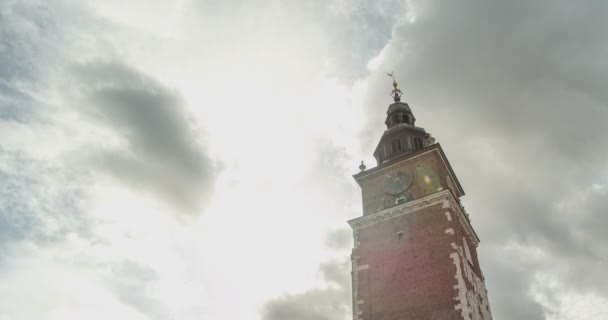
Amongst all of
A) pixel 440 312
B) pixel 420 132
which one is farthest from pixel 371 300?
pixel 420 132

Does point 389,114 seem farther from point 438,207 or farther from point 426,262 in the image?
point 426,262

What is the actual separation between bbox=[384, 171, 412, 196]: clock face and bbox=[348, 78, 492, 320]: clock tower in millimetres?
79

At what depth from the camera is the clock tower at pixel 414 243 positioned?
24.1 metres

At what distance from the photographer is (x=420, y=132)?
115 feet

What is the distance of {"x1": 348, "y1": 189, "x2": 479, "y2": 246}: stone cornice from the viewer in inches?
1084

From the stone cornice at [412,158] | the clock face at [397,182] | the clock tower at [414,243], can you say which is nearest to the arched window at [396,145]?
the clock tower at [414,243]

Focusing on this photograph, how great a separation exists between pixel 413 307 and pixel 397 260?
3.45m

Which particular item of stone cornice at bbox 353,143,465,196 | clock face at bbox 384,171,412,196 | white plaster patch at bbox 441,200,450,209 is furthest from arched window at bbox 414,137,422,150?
white plaster patch at bbox 441,200,450,209

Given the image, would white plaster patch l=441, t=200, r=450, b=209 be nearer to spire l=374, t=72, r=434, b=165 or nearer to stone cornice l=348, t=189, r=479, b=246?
stone cornice l=348, t=189, r=479, b=246

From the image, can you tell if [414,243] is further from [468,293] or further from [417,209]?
[468,293]

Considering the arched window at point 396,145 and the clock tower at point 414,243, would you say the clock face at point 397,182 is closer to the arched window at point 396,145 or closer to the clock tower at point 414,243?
the clock tower at point 414,243

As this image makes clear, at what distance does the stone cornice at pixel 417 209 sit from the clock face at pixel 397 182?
1846 mm

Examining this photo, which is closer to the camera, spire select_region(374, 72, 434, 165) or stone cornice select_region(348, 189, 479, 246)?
stone cornice select_region(348, 189, 479, 246)

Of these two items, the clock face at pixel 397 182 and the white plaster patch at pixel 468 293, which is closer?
the white plaster patch at pixel 468 293
